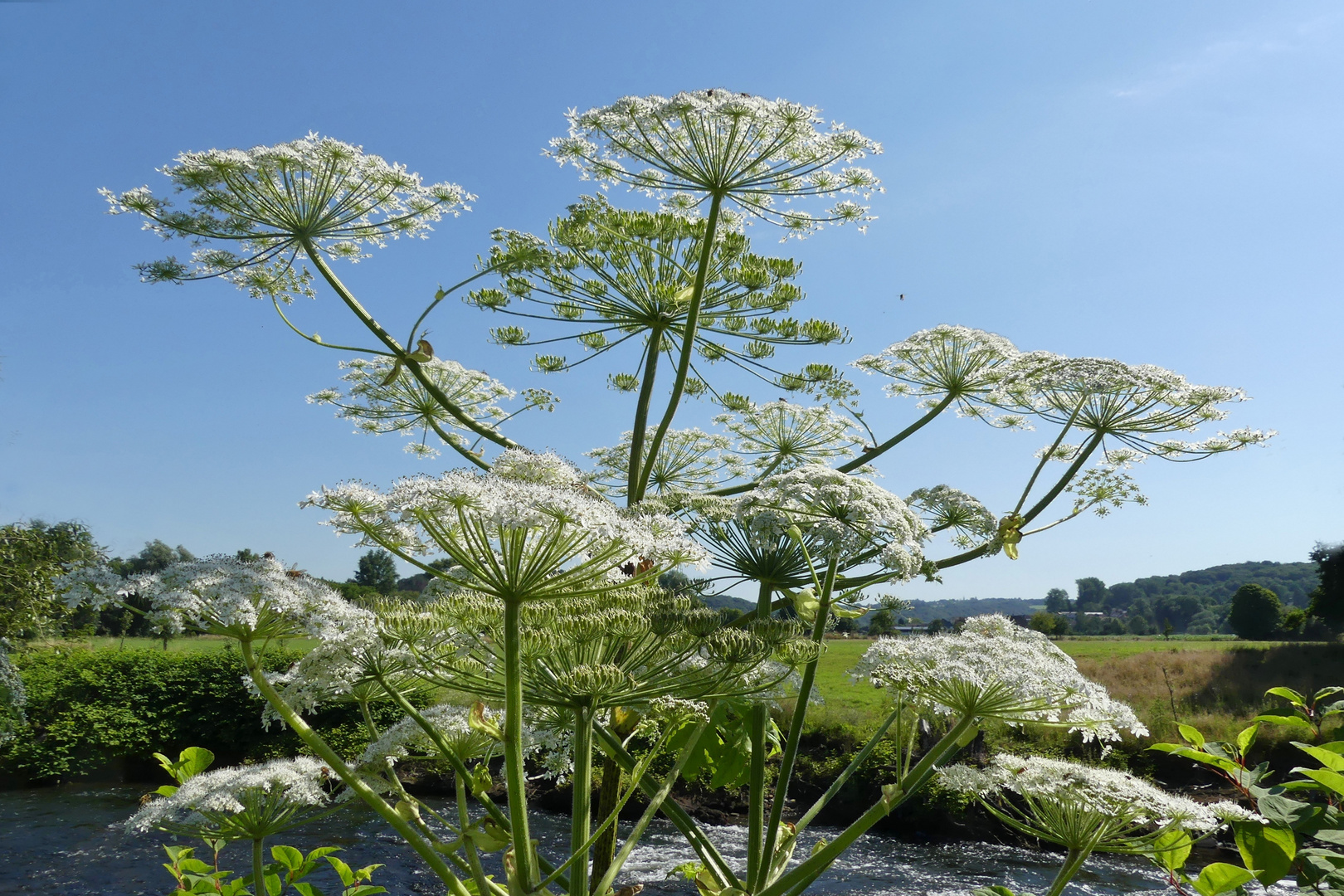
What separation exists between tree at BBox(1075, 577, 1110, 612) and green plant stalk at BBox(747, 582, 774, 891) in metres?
169

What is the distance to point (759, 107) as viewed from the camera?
14.1ft

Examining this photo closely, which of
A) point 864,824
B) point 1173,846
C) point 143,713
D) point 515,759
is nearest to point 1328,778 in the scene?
point 1173,846

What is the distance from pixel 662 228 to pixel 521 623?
2.73 meters

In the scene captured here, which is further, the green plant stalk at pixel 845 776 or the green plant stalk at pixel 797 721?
the green plant stalk at pixel 845 776

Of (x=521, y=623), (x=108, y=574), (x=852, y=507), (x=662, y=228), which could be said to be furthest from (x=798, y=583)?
(x=108, y=574)

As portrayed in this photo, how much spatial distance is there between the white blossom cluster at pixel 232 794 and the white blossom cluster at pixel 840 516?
223cm

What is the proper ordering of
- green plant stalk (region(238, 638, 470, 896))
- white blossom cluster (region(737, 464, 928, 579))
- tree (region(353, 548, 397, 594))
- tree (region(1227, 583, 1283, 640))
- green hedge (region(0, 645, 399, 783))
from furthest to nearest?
tree (region(1227, 583, 1283, 640)), tree (region(353, 548, 397, 594)), green hedge (region(0, 645, 399, 783)), white blossom cluster (region(737, 464, 928, 579)), green plant stalk (region(238, 638, 470, 896))

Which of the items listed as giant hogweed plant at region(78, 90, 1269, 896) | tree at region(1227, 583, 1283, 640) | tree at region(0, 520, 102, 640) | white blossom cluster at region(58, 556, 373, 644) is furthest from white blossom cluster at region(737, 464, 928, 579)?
tree at region(1227, 583, 1283, 640)

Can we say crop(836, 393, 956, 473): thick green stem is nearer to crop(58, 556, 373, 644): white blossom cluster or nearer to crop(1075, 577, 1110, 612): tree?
crop(58, 556, 373, 644): white blossom cluster

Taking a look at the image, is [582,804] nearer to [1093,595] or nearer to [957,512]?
[957,512]

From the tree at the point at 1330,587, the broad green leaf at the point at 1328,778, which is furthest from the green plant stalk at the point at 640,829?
the tree at the point at 1330,587

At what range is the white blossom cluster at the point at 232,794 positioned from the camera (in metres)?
3.23

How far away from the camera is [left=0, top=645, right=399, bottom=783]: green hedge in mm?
23891

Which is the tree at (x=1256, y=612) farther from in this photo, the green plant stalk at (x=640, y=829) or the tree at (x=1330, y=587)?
the green plant stalk at (x=640, y=829)
